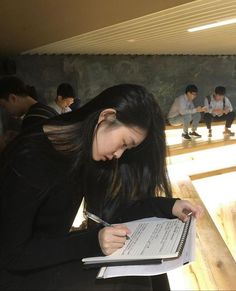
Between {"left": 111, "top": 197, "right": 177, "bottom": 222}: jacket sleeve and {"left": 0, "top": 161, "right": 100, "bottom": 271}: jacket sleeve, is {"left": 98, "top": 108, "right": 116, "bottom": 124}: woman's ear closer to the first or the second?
{"left": 0, "top": 161, "right": 100, "bottom": 271}: jacket sleeve

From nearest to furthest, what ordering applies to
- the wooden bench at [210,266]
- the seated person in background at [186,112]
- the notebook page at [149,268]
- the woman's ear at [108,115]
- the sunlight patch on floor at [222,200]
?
the notebook page at [149,268] → the woman's ear at [108,115] → the wooden bench at [210,266] → the sunlight patch on floor at [222,200] → the seated person in background at [186,112]

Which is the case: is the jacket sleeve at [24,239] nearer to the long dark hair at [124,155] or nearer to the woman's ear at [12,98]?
the long dark hair at [124,155]

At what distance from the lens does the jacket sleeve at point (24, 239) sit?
90 centimetres

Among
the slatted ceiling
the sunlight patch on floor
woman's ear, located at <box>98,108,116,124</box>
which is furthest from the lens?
the slatted ceiling

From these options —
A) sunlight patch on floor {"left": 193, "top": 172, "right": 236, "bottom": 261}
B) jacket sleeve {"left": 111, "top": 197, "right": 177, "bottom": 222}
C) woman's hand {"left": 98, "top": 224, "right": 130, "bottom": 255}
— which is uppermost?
woman's hand {"left": 98, "top": 224, "right": 130, "bottom": 255}

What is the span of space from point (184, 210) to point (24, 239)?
22.7 inches

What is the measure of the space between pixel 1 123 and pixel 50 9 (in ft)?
10.7

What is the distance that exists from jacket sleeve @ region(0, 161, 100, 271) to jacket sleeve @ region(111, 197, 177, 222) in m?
0.37

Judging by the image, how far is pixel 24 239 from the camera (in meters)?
0.92

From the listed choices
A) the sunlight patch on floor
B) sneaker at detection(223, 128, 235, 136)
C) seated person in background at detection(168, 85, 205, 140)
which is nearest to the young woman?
the sunlight patch on floor

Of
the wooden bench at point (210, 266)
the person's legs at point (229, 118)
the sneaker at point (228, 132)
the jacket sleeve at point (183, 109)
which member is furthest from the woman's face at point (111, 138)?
the person's legs at point (229, 118)

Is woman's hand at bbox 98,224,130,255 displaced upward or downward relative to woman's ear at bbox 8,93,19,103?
downward

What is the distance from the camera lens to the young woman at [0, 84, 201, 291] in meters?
0.92

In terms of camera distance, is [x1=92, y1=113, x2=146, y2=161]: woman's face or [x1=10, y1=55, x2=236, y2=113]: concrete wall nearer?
[x1=92, y1=113, x2=146, y2=161]: woman's face
